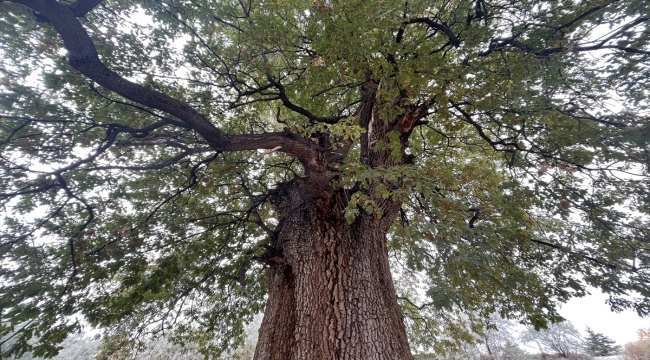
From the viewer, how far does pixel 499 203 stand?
407cm

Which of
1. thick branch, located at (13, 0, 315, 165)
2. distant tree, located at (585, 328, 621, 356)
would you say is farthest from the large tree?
distant tree, located at (585, 328, 621, 356)

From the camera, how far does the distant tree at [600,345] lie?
572 inches

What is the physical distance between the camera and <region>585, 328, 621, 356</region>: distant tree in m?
14.5

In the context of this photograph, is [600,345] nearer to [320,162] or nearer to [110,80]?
[320,162]

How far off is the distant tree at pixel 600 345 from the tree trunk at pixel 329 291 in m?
20.2

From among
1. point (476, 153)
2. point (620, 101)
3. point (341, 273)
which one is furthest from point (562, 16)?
point (341, 273)

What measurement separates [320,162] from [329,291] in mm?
1630

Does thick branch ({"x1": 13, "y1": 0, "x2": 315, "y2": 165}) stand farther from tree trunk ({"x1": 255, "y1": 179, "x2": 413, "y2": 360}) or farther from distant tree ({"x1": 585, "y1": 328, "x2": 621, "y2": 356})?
distant tree ({"x1": 585, "y1": 328, "x2": 621, "y2": 356})

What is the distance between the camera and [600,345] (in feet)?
50.3

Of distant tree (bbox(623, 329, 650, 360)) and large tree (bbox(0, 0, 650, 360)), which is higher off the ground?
large tree (bbox(0, 0, 650, 360))

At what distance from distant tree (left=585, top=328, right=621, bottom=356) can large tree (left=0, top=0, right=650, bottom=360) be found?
1801 centimetres

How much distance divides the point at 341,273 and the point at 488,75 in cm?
310

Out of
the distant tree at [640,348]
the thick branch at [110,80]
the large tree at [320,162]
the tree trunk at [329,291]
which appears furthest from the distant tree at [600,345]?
the thick branch at [110,80]

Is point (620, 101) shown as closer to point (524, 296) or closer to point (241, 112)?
point (524, 296)
